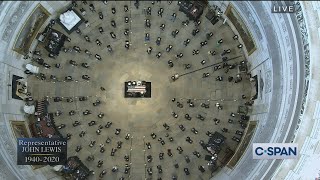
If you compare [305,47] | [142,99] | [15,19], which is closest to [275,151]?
[305,47]

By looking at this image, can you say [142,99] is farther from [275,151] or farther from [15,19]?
[275,151]

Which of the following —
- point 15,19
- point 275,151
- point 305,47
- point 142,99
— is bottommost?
point 275,151

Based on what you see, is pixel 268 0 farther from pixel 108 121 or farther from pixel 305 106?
pixel 108 121

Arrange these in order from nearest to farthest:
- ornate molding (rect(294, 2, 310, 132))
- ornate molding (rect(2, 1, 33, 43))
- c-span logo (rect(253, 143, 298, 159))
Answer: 1. ornate molding (rect(294, 2, 310, 132))
2. c-span logo (rect(253, 143, 298, 159))
3. ornate molding (rect(2, 1, 33, 43))

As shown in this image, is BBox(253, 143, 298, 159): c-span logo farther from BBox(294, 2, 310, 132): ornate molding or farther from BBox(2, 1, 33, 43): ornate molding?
BBox(2, 1, 33, 43): ornate molding

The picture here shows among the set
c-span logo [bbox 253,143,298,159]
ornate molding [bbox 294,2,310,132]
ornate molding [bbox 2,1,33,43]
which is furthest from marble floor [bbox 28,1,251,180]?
ornate molding [bbox 294,2,310,132]

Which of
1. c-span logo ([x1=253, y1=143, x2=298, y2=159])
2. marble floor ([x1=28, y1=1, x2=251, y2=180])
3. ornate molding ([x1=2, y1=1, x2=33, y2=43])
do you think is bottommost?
c-span logo ([x1=253, y1=143, x2=298, y2=159])

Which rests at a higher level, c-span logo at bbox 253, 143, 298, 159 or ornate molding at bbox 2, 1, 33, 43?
ornate molding at bbox 2, 1, 33, 43

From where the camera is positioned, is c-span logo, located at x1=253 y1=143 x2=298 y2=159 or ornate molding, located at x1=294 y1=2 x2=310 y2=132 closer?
ornate molding, located at x1=294 y1=2 x2=310 y2=132
